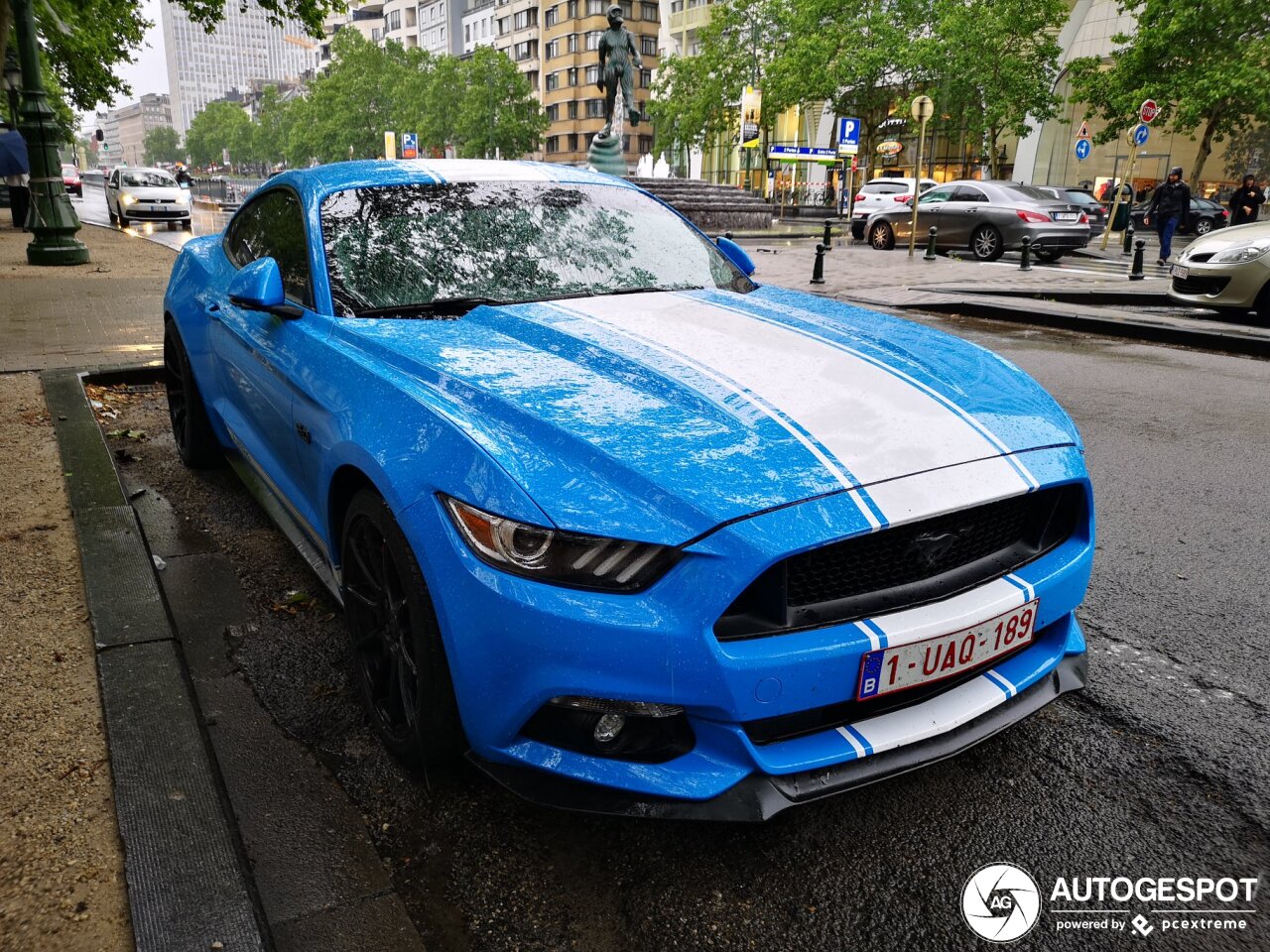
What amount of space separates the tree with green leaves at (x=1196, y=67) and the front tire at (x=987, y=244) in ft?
67.2

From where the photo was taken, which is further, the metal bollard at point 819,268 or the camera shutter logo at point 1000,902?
the metal bollard at point 819,268

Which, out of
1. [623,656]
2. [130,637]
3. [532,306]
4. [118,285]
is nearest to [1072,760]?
[623,656]

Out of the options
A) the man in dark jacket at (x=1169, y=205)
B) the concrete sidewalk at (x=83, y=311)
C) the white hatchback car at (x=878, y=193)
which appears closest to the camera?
the concrete sidewalk at (x=83, y=311)

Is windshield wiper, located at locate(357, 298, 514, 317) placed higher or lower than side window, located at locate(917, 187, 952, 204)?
lower

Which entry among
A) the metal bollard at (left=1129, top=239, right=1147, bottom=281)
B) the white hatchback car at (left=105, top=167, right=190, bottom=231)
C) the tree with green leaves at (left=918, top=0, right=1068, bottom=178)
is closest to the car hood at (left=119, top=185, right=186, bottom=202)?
the white hatchback car at (left=105, top=167, right=190, bottom=231)

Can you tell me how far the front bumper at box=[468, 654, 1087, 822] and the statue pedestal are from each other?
30312 millimetres

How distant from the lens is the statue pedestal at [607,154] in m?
→ 30.9

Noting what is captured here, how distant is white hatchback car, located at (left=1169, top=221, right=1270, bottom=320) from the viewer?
1062cm

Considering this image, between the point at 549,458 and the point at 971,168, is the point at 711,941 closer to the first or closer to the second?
the point at 549,458

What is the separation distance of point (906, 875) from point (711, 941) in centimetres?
50

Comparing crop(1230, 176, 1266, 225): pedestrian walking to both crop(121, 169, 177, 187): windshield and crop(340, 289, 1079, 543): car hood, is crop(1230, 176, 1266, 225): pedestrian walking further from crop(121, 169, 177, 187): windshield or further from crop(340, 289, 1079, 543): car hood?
crop(121, 169, 177, 187): windshield

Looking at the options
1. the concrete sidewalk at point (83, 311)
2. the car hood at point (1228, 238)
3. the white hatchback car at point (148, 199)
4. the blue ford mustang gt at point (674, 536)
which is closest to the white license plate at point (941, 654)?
the blue ford mustang gt at point (674, 536)

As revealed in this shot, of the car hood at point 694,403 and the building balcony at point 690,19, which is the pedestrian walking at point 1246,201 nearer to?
the car hood at point 694,403

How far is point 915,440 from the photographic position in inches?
89.5
